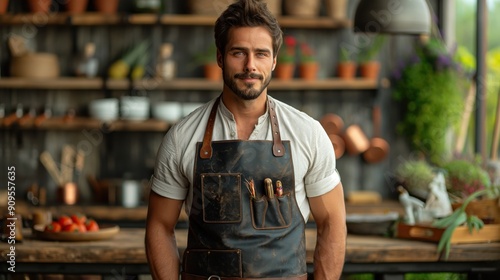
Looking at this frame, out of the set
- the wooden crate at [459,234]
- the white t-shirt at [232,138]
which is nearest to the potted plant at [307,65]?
the wooden crate at [459,234]

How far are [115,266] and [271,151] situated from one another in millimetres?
1431

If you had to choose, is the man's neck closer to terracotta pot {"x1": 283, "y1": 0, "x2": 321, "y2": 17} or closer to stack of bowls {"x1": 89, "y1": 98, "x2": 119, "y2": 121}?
stack of bowls {"x1": 89, "y1": 98, "x2": 119, "y2": 121}

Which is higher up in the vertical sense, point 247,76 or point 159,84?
point 247,76

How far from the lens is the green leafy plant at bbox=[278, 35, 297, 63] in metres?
7.04

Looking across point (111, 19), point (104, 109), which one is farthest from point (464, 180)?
point (111, 19)

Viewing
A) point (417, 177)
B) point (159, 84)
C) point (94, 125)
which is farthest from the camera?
point (159, 84)

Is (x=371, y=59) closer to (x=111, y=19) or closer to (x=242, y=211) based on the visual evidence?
(x=111, y=19)

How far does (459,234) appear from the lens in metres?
4.34

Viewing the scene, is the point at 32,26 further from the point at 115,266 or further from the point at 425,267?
the point at 425,267

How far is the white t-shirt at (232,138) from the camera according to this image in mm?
3062

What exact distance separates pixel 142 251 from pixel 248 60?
158 centimetres

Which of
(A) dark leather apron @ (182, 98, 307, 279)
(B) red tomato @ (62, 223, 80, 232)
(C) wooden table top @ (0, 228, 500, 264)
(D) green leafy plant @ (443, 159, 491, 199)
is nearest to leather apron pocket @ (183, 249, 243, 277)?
(A) dark leather apron @ (182, 98, 307, 279)

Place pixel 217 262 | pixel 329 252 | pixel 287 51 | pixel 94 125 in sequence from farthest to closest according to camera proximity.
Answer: pixel 287 51
pixel 94 125
pixel 329 252
pixel 217 262

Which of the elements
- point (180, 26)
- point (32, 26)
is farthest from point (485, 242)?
point (32, 26)
